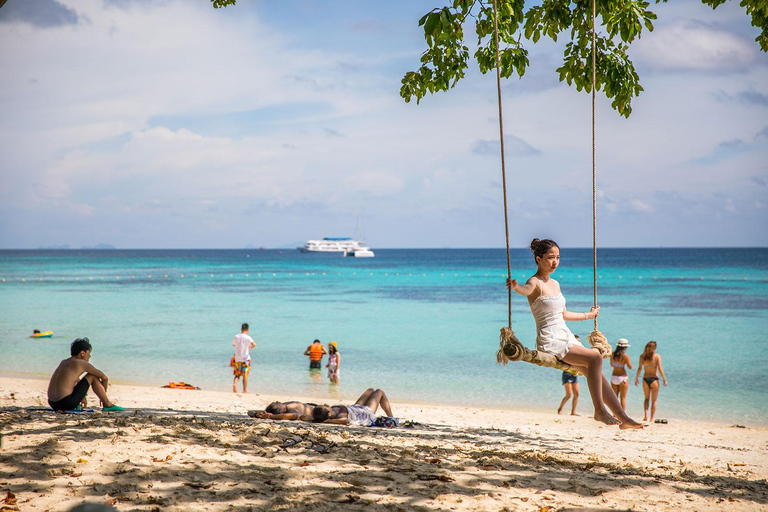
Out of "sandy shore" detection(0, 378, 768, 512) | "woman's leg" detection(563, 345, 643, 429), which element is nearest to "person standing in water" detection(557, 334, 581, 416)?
"sandy shore" detection(0, 378, 768, 512)

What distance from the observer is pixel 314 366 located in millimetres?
17312

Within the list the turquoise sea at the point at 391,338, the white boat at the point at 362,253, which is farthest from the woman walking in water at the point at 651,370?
the white boat at the point at 362,253

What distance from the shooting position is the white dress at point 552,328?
6012mm

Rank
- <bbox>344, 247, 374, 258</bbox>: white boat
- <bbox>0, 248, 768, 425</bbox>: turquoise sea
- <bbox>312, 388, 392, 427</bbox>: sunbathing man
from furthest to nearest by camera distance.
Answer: <bbox>344, 247, 374, 258</bbox>: white boat, <bbox>0, 248, 768, 425</bbox>: turquoise sea, <bbox>312, 388, 392, 427</bbox>: sunbathing man

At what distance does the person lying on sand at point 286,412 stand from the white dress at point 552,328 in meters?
4.15

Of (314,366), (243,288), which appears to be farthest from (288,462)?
(243,288)

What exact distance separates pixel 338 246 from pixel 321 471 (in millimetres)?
151817

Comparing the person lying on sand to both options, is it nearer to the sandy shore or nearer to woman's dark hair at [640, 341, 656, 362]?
the sandy shore

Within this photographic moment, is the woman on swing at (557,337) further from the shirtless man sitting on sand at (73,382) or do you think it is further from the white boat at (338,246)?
the white boat at (338,246)

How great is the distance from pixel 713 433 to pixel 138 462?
9499mm

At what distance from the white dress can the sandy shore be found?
1197 millimetres

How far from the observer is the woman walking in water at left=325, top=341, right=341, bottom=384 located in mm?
15234

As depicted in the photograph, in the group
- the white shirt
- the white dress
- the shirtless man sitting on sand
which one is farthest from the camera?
the white shirt

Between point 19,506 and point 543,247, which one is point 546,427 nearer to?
point 543,247
